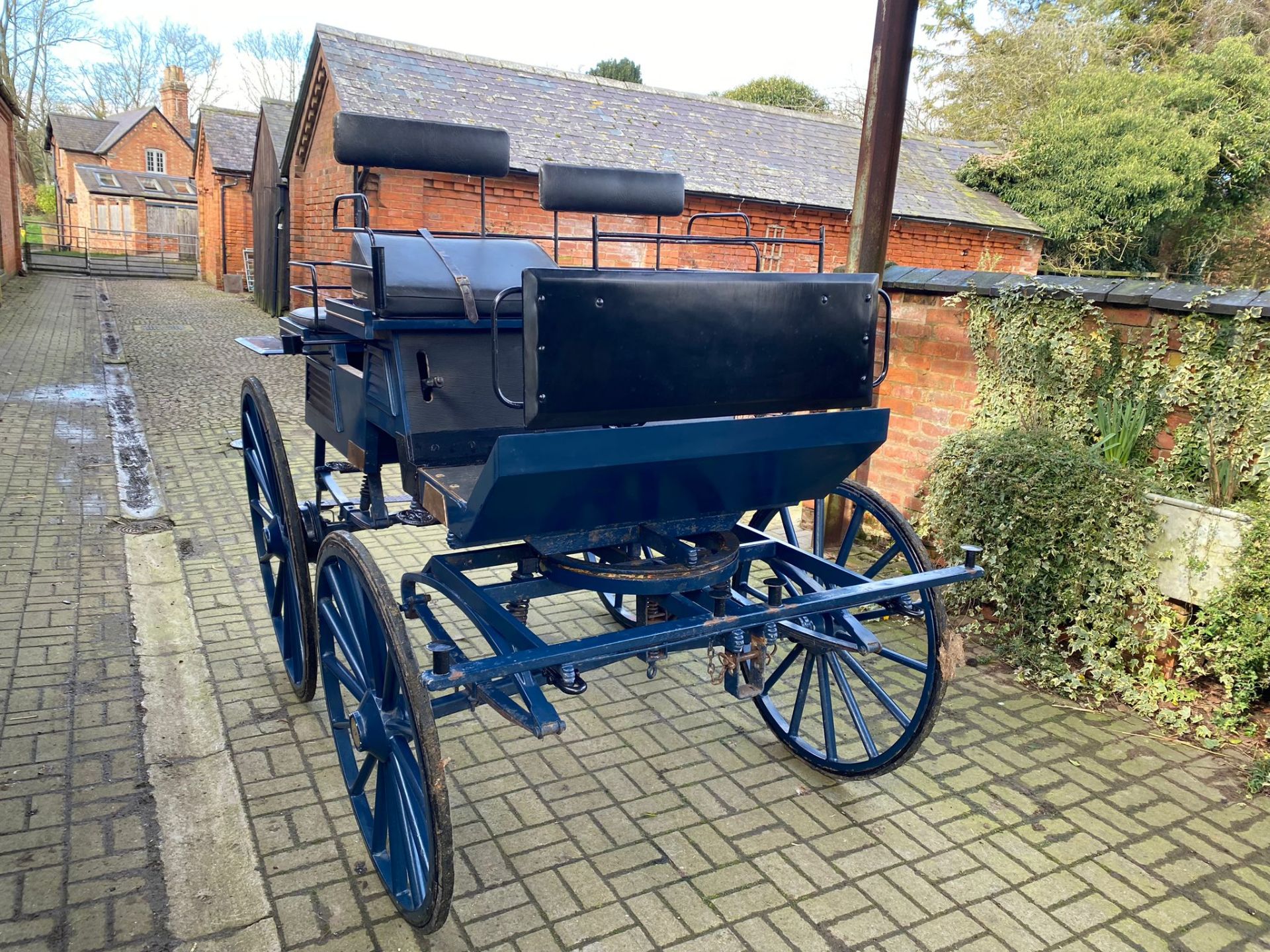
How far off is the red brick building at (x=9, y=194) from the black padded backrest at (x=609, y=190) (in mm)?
22394

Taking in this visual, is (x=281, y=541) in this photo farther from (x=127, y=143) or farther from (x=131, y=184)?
(x=127, y=143)

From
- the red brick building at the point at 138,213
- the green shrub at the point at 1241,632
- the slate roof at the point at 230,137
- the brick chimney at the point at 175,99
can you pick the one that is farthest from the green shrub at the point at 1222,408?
the brick chimney at the point at 175,99

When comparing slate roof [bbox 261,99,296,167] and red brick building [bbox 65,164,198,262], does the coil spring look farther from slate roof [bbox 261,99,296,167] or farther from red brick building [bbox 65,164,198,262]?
red brick building [bbox 65,164,198,262]

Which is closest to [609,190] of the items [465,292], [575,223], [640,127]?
[465,292]

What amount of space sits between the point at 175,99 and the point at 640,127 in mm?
43514

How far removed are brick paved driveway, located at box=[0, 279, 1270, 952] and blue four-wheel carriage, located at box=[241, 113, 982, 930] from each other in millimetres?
205

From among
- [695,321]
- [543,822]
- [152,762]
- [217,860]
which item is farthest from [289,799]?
[695,321]

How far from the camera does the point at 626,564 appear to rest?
2.82 metres

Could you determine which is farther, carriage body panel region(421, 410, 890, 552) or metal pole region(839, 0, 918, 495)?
metal pole region(839, 0, 918, 495)

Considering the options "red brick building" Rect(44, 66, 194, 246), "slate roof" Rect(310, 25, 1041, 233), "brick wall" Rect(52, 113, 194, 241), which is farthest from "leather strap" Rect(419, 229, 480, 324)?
"red brick building" Rect(44, 66, 194, 246)

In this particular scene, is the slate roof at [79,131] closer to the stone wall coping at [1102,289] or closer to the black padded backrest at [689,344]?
the stone wall coping at [1102,289]

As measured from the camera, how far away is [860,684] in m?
4.17

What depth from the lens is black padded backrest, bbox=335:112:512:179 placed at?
3.25m

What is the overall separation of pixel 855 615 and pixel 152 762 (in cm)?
258
